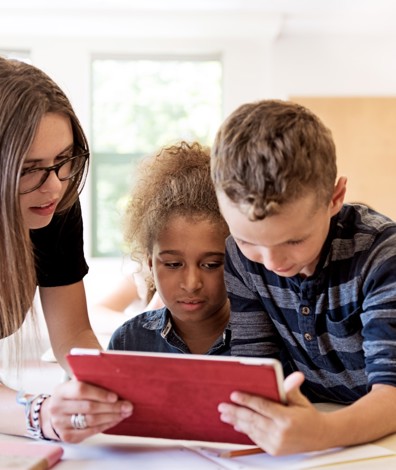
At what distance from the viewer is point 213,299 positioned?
59.8 inches

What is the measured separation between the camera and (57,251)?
1553 mm

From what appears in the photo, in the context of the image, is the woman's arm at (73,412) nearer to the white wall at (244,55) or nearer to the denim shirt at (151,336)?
the denim shirt at (151,336)

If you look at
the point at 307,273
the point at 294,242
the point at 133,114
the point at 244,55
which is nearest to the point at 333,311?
the point at 307,273

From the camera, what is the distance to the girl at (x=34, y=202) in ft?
3.55

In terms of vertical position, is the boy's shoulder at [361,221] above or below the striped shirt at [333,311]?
above

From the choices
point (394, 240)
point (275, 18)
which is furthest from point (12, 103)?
point (275, 18)

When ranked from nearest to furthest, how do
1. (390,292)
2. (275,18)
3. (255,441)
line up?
(255,441) < (390,292) < (275,18)

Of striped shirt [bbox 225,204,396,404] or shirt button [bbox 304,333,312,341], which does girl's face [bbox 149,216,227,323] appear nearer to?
striped shirt [bbox 225,204,396,404]

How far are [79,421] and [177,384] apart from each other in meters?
0.18

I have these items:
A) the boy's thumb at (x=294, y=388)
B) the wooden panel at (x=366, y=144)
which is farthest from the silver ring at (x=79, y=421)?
the wooden panel at (x=366, y=144)

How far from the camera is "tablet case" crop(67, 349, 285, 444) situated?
952 mm

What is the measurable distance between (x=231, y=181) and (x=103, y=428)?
40 centimetres

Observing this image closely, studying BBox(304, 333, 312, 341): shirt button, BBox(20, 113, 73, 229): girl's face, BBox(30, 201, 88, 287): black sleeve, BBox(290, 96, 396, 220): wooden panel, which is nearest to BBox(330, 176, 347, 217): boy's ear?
BBox(304, 333, 312, 341): shirt button

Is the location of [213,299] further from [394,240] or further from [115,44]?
[115,44]
